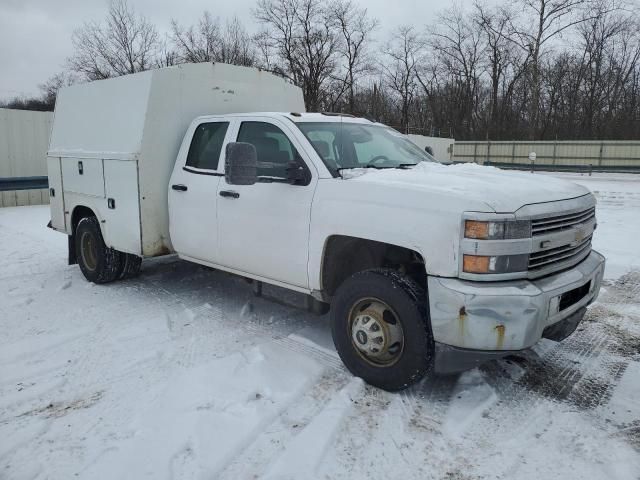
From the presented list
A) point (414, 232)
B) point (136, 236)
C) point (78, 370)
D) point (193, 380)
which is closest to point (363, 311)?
point (414, 232)

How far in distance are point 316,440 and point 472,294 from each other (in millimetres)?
1281

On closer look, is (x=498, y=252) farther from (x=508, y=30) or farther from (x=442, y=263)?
(x=508, y=30)

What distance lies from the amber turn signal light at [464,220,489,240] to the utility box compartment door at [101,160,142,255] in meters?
3.60

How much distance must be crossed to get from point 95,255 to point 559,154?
33287 millimetres

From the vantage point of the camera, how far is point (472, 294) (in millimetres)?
3080

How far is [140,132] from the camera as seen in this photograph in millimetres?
5289

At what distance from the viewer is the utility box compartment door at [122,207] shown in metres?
5.41

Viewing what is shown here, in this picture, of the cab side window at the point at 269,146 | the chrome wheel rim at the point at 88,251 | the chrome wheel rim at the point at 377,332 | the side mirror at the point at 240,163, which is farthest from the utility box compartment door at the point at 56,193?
the chrome wheel rim at the point at 377,332

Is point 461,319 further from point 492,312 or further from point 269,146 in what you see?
point 269,146

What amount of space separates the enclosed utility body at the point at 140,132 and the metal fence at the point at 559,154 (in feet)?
90.0

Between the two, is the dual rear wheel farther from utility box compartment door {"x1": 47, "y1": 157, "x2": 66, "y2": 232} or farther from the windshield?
the windshield

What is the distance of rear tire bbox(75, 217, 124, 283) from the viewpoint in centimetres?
624

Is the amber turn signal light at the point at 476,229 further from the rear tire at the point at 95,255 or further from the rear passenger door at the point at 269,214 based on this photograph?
the rear tire at the point at 95,255

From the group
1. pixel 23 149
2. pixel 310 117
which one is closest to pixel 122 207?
pixel 310 117
